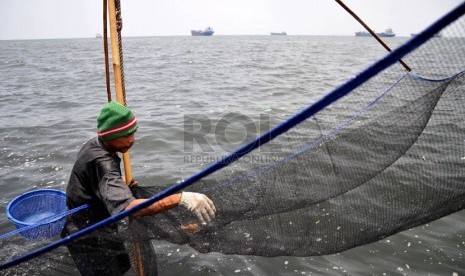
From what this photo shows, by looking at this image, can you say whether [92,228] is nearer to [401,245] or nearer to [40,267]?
[40,267]

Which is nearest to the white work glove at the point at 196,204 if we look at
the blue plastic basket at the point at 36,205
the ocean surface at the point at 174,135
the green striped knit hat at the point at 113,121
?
the green striped knit hat at the point at 113,121

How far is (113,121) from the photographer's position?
247cm

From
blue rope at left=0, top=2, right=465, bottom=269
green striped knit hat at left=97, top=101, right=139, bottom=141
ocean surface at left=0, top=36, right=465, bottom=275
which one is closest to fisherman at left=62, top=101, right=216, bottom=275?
green striped knit hat at left=97, top=101, right=139, bottom=141

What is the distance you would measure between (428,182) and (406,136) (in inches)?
20.8

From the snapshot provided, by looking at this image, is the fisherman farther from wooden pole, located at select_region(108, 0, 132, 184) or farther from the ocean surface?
wooden pole, located at select_region(108, 0, 132, 184)

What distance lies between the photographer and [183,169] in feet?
23.5

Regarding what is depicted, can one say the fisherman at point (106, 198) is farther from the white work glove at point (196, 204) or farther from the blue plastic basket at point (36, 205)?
the blue plastic basket at point (36, 205)

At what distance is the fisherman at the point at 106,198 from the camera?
7.71 ft

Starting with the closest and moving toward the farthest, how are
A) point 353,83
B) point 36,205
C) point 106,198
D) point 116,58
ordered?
1. point 353,83
2. point 106,198
3. point 116,58
4. point 36,205

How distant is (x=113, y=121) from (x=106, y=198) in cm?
59

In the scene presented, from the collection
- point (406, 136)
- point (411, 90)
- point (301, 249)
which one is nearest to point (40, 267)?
point (301, 249)

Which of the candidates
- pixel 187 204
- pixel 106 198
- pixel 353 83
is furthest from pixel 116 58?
pixel 353 83

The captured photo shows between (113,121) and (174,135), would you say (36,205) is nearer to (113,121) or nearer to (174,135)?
(113,121)

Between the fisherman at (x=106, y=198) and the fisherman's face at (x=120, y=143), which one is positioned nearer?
the fisherman at (x=106, y=198)
